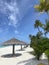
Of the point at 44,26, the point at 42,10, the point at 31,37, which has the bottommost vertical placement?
the point at 31,37

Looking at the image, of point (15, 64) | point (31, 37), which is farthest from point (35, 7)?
point (15, 64)

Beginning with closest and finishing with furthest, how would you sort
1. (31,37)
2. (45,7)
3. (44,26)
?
(45,7) → (44,26) → (31,37)

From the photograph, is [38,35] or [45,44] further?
[38,35]

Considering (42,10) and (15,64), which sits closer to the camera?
(15,64)

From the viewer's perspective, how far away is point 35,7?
18.2 metres

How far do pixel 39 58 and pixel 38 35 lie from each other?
7.19 m

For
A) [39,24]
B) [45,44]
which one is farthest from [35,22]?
[45,44]

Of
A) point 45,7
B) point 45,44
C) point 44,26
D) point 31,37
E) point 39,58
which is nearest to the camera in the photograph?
point 45,44

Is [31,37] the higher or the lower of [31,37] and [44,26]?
the lower

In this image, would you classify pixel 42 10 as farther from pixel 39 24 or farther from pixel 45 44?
pixel 45 44

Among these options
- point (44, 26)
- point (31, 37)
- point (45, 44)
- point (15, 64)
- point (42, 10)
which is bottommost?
point (15, 64)

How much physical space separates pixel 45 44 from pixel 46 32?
23.4 feet

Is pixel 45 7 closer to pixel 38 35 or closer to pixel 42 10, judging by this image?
pixel 42 10

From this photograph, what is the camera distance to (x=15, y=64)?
42.7ft
